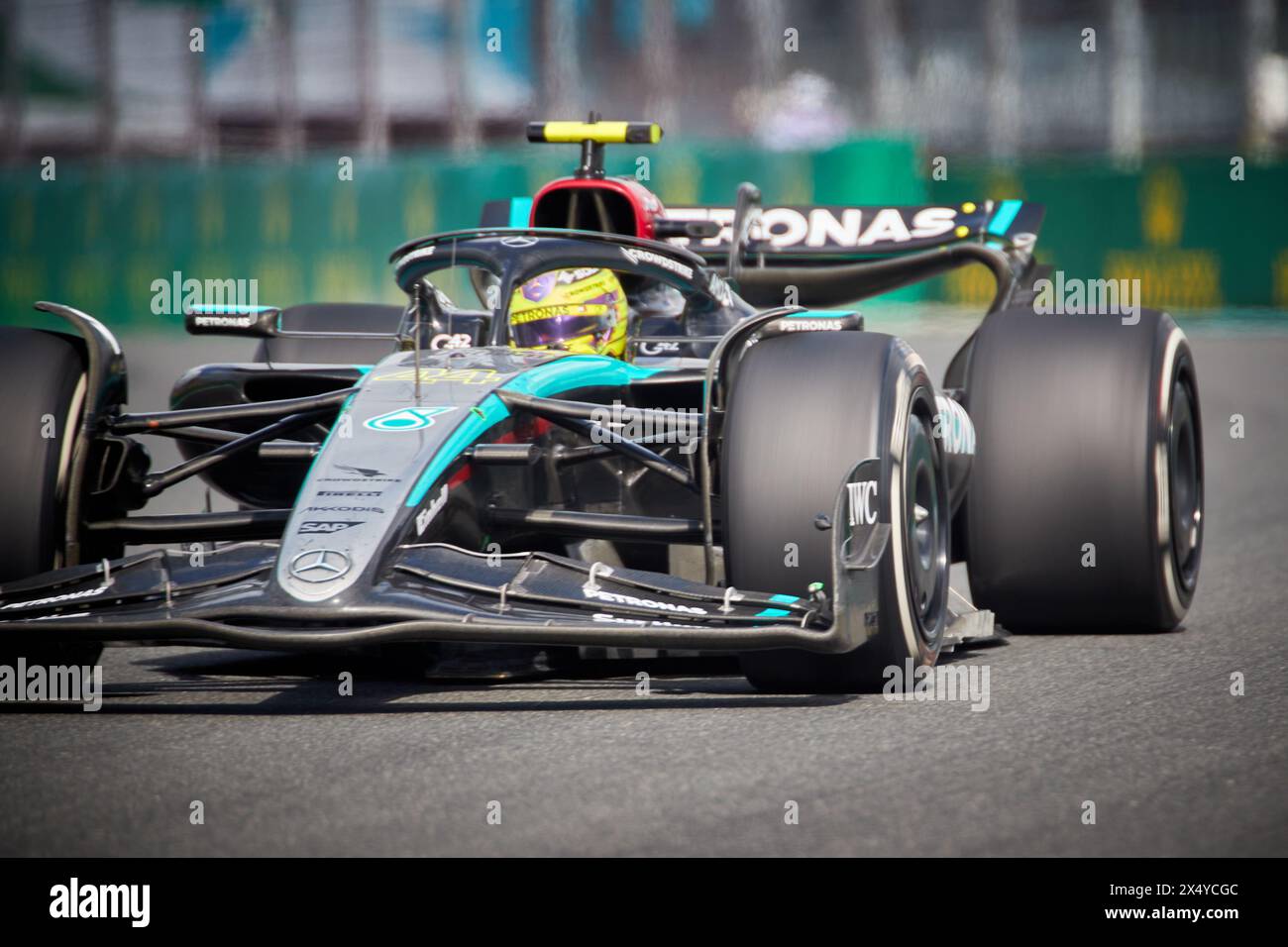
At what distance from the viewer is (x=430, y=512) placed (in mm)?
5316

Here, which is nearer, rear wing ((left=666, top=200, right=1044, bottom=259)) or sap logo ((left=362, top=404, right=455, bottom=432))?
sap logo ((left=362, top=404, right=455, bottom=432))

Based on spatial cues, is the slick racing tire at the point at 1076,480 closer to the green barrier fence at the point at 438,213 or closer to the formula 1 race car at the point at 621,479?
the formula 1 race car at the point at 621,479

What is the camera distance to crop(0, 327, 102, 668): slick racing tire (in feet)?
18.7

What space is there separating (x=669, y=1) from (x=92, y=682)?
18.0m

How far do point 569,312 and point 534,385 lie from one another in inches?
37.8

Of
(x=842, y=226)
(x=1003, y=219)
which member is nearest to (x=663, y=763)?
(x=1003, y=219)

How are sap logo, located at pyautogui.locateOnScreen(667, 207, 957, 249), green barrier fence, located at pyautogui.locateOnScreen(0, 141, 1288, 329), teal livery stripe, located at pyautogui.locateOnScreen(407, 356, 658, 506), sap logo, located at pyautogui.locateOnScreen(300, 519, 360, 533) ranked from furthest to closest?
1. green barrier fence, located at pyautogui.locateOnScreen(0, 141, 1288, 329)
2. sap logo, located at pyautogui.locateOnScreen(667, 207, 957, 249)
3. teal livery stripe, located at pyautogui.locateOnScreen(407, 356, 658, 506)
4. sap logo, located at pyautogui.locateOnScreen(300, 519, 360, 533)

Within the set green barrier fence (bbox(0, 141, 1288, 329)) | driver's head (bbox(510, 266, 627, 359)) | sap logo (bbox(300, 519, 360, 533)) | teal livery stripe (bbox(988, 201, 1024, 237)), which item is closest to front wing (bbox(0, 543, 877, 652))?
sap logo (bbox(300, 519, 360, 533))

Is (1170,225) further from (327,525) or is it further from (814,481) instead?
(327,525)

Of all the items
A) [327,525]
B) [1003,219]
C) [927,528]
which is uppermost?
[1003,219]

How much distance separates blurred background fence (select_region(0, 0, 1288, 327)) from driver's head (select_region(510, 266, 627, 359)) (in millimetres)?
14091

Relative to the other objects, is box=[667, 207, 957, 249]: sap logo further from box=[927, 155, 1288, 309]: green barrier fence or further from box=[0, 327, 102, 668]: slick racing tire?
box=[927, 155, 1288, 309]: green barrier fence
